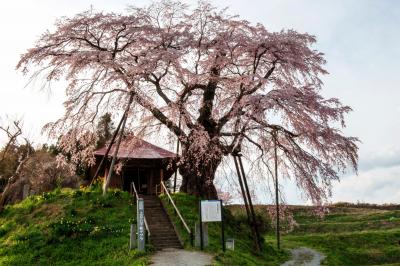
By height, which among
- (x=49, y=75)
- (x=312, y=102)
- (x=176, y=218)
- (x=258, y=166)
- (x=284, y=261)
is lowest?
(x=284, y=261)

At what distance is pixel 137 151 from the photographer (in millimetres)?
32000

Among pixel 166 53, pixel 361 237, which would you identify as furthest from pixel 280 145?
pixel 361 237

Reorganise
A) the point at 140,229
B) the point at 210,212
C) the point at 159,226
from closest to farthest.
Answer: the point at 140,229, the point at 210,212, the point at 159,226

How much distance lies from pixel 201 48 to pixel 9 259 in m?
14.7

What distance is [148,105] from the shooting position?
25.7 metres

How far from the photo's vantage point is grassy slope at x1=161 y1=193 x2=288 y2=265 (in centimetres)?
1935

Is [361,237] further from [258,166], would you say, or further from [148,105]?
[148,105]

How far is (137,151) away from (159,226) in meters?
9.96

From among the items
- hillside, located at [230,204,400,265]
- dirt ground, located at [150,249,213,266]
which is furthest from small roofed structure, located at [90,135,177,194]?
dirt ground, located at [150,249,213,266]

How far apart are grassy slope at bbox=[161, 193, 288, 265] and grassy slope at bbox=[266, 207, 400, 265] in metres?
4.41

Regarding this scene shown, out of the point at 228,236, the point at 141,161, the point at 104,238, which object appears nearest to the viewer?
the point at 104,238

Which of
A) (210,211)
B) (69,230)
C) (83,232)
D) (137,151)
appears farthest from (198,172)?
(69,230)

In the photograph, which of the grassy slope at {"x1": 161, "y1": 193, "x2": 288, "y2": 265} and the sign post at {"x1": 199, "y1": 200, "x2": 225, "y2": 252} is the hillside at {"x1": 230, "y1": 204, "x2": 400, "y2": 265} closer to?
the grassy slope at {"x1": 161, "y1": 193, "x2": 288, "y2": 265}

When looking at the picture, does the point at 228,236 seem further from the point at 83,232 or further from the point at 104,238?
the point at 83,232
